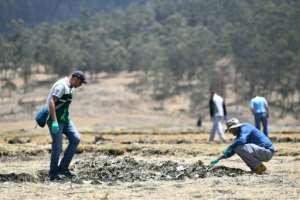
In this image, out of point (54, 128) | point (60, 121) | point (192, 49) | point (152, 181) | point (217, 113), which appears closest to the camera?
point (152, 181)

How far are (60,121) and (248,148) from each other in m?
3.32

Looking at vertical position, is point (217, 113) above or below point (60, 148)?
above

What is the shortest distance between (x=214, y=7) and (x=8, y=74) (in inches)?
1348

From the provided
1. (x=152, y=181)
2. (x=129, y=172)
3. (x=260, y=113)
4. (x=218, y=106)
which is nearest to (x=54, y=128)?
(x=129, y=172)

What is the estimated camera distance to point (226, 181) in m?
10.6

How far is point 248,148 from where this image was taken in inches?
463

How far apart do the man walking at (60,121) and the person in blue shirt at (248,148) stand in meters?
2.56

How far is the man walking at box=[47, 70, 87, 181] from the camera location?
440 inches

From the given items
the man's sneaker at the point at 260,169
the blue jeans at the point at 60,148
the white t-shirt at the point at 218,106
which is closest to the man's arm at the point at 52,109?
the blue jeans at the point at 60,148

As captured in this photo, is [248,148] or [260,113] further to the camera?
[260,113]

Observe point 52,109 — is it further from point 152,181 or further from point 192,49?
point 192,49

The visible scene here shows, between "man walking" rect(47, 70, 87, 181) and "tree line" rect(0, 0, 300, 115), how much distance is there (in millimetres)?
52810

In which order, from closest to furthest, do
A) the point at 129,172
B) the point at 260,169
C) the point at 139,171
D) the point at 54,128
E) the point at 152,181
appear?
the point at 152,181
the point at 54,128
the point at 260,169
the point at 129,172
the point at 139,171

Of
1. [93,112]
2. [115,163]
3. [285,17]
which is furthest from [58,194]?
[285,17]
